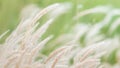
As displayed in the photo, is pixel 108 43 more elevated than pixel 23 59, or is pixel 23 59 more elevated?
pixel 108 43

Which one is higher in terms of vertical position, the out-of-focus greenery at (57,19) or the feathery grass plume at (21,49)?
the out-of-focus greenery at (57,19)

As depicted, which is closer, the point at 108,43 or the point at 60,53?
the point at 60,53

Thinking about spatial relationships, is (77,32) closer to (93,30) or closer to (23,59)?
(93,30)

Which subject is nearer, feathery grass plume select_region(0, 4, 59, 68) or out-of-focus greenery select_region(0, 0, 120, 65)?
feathery grass plume select_region(0, 4, 59, 68)

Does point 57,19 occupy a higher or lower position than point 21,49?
higher

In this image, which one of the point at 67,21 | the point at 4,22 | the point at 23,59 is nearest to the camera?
the point at 23,59

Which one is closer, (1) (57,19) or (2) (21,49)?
(2) (21,49)

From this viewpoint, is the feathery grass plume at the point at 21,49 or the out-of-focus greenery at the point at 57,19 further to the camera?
the out-of-focus greenery at the point at 57,19

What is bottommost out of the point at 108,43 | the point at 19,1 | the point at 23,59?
the point at 23,59

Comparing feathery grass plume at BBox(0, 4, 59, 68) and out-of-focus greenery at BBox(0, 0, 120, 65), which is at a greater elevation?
out-of-focus greenery at BBox(0, 0, 120, 65)

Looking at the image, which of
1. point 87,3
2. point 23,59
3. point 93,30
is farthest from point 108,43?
point 23,59

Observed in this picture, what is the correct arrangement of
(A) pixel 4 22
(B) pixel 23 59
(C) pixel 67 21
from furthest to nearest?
1. (C) pixel 67 21
2. (A) pixel 4 22
3. (B) pixel 23 59
